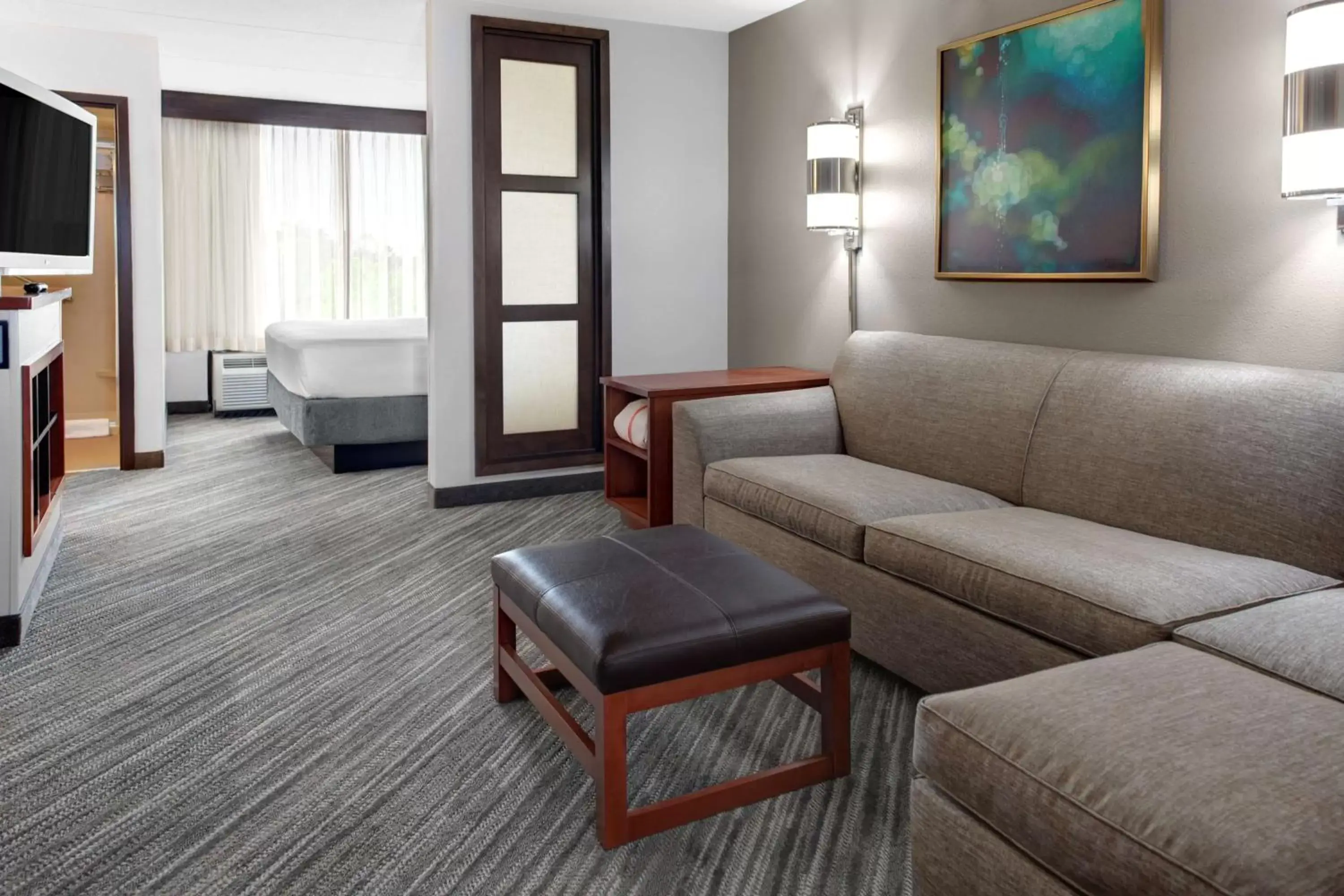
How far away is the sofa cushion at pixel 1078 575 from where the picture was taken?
5.88 feet

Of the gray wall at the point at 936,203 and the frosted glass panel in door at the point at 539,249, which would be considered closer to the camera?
the gray wall at the point at 936,203

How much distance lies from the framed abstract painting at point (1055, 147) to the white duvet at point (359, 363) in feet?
8.81

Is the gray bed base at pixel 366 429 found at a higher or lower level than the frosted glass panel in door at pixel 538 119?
lower

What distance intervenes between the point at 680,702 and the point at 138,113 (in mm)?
4401

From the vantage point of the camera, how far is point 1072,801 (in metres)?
1.19

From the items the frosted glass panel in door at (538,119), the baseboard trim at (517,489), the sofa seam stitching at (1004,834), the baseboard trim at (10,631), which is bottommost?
the baseboard trim at (10,631)

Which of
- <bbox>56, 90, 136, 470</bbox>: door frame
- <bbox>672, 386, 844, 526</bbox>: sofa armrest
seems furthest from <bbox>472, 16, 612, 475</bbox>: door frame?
<bbox>56, 90, 136, 470</bbox>: door frame

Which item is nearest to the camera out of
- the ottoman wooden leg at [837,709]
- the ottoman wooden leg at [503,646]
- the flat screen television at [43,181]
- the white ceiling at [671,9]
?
the ottoman wooden leg at [837,709]

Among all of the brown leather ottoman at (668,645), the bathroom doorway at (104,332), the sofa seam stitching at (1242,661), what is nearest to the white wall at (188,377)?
the bathroom doorway at (104,332)

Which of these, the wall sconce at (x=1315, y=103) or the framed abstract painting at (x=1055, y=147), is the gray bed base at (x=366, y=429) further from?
the wall sconce at (x=1315, y=103)

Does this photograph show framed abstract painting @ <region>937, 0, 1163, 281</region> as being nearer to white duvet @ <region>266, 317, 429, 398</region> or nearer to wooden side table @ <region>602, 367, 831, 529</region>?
wooden side table @ <region>602, 367, 831, 529</region>

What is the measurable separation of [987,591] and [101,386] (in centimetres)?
494

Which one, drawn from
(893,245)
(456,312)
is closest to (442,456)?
(456,312)

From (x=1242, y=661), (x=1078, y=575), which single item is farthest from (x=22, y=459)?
(x=1242, y=661)
